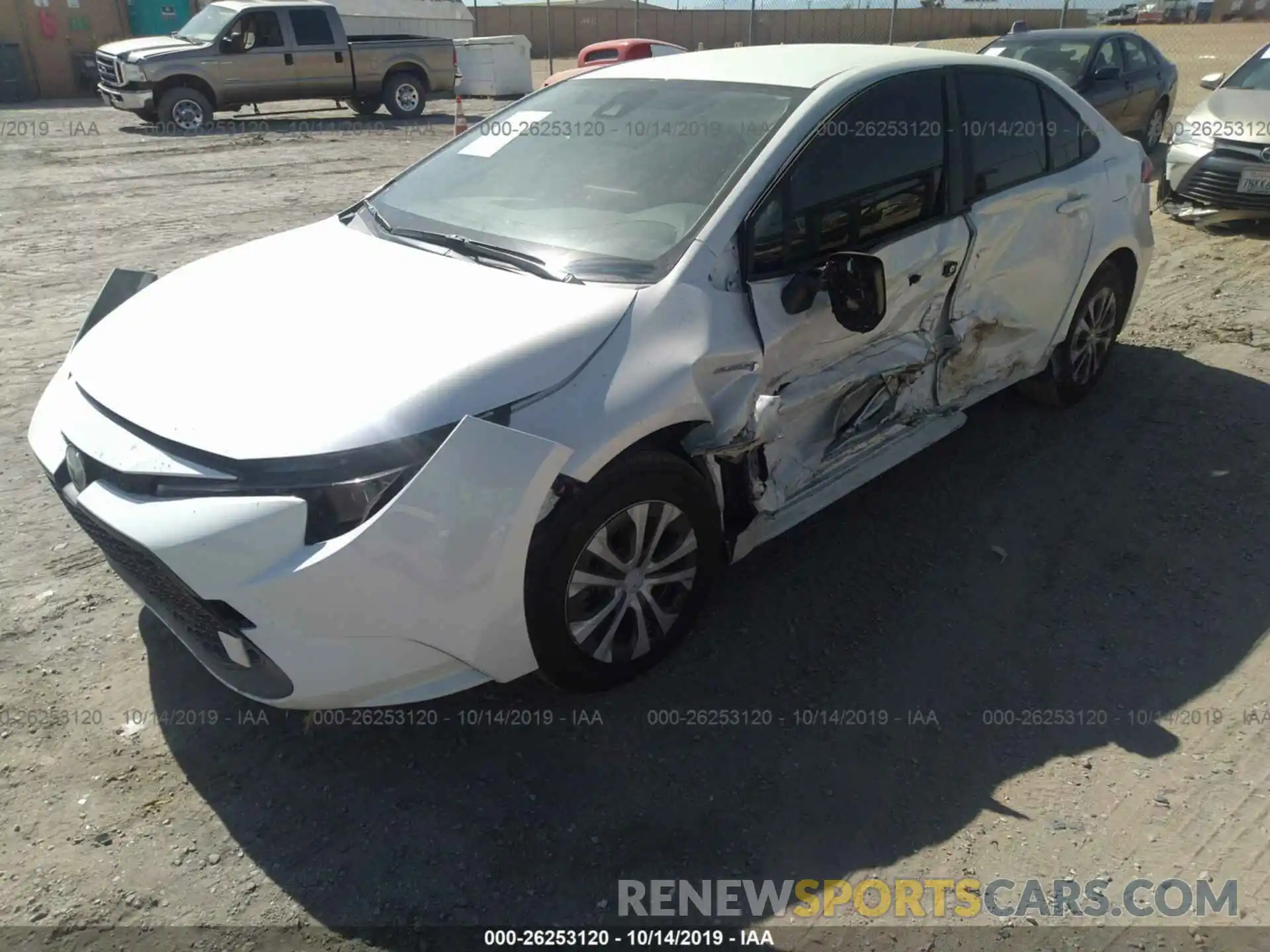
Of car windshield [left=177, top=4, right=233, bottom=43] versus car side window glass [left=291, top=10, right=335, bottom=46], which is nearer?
car windshield [left=177, top=4, right=233, bottom=43]

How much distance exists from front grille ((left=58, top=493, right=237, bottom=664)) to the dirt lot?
48 cm

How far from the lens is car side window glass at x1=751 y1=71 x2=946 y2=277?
129 inches

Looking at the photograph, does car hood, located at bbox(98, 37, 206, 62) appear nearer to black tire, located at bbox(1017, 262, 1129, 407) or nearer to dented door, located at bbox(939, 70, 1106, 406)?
dented door, located at bbox(939, 70, 1106, 406)

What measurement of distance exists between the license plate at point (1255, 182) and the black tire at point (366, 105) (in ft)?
49.6

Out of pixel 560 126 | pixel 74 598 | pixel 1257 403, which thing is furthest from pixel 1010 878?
pixel 1257 403

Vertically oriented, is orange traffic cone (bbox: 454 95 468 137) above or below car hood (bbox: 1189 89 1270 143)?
below

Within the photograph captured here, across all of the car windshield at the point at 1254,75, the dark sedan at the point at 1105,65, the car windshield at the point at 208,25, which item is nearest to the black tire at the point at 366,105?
the car windshield at the point at 208,25

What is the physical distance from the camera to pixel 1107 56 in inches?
451

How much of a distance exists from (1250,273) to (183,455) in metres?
Answer: 8.06

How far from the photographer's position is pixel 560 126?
150 inches

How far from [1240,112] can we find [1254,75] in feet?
3.57

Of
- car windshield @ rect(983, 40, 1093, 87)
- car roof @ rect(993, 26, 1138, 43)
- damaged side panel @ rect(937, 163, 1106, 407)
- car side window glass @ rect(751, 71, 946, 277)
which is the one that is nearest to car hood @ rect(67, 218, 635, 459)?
car side window glass @ rect(751, 71, 946, 277)

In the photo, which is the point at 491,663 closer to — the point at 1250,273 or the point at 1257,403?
the point at 1257,403

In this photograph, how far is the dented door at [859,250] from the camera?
3.24 meters
